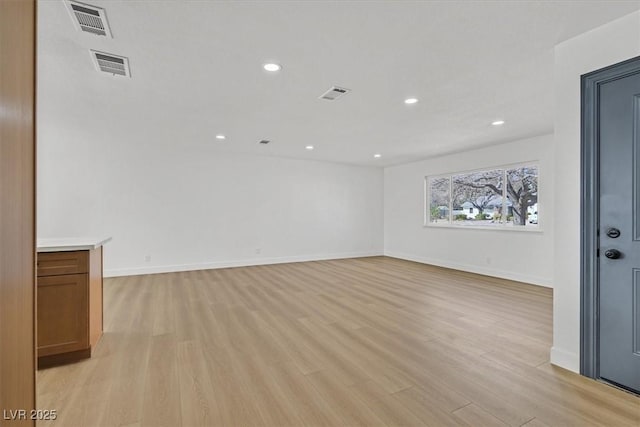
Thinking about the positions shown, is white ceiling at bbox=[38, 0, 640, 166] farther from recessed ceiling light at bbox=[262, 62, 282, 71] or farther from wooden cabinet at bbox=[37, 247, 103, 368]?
wooden cabinet at bbox=[37, 247, 103, 368]

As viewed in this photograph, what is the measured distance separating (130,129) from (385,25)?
447 centimetres

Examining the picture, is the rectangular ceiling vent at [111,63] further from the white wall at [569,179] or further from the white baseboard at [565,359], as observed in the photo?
the white baseboard at [565,359]

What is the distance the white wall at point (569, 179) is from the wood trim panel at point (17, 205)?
10.3ft

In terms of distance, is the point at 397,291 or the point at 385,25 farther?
the point at 397,291

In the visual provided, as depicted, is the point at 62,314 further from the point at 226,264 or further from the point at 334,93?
the point at 226,264

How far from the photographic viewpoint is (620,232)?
208cm

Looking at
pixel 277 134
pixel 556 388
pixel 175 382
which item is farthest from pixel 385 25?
pixel 277 134

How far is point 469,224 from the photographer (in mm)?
6562

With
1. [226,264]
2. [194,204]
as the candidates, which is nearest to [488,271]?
[226,264]

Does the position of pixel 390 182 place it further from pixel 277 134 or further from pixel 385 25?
pixel 385 25

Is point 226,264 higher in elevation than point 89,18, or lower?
lower

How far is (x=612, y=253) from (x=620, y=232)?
0.15 metres

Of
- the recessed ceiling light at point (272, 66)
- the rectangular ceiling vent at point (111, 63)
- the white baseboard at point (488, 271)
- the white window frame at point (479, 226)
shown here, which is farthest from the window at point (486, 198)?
the rectangular ceiling vent at point (111, 63)

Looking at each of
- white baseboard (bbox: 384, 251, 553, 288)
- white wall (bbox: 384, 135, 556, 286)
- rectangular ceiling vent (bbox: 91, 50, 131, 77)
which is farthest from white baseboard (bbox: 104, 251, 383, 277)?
rectangular ceiling vent (bbox: 91, 50, 131, 77)
